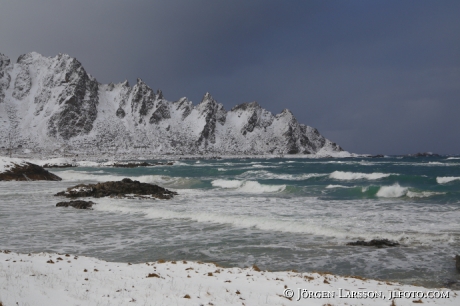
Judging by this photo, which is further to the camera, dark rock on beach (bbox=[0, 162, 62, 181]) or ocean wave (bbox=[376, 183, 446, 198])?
dark rock on beach (bbox=[0, 162, 62, 181])

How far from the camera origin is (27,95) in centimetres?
17338

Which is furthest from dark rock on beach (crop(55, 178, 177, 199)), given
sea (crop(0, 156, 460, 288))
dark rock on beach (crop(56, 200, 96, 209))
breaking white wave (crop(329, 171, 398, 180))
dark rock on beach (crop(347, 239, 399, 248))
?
breaking white wave (crop(329, 171, 398, 180))

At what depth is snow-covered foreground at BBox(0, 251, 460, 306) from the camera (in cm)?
606

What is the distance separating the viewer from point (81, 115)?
170 m

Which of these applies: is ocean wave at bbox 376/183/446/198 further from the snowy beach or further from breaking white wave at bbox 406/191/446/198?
the snowy beach

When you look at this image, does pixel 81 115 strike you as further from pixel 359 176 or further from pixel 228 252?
pixel 228 252

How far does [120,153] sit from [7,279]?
15515 cm

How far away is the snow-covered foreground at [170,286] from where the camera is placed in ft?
19.9

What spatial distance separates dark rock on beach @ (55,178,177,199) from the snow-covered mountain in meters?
134

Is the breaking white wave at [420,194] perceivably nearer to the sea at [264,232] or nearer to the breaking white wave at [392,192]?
the breaking white wave at [392,192]

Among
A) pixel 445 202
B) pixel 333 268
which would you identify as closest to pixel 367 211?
pixel 445 202

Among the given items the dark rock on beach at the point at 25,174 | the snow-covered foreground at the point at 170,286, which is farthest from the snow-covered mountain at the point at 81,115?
the snow-covered foreground at the point at 170,286

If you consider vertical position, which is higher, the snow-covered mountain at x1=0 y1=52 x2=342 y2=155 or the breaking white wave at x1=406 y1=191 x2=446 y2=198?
the snow-covered mountain at x1=0 y1=52 x2=342 y2=155

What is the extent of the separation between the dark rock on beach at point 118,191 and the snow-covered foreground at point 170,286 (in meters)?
18.1
